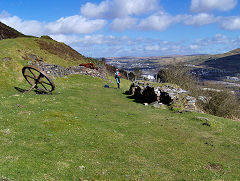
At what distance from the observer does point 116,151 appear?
13.6 metres

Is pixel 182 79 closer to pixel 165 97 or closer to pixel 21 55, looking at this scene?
pixel 165 97

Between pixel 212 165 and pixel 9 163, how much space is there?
37.8ft

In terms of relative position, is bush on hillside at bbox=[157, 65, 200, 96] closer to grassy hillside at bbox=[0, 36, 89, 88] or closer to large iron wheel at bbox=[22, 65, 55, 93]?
grassy hillside at bbox=[0, 36, 89, 88]

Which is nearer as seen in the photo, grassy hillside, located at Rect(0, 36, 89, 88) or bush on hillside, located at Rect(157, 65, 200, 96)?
grassy hillside, located at Rect(0, 36, 89, 88)

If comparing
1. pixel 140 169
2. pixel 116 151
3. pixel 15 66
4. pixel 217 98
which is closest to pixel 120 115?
pixel 116 151

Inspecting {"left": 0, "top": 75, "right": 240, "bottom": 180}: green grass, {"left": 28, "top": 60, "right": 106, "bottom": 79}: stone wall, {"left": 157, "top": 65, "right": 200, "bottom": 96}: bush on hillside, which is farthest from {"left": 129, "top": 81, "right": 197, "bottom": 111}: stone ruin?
{"left": 157, "top": 65, "right": 200, "bottom": 96}: bush on hillside

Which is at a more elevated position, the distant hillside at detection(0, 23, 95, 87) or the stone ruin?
the distant hillside at detection(0, 23, 95, 87)

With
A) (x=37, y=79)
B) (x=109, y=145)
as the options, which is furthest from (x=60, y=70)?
(x=109, y=145)

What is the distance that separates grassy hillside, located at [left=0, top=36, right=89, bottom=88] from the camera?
114 feet

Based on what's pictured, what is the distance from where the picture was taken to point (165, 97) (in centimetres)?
2958

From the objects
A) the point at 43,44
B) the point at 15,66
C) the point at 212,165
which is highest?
the point at 43,44

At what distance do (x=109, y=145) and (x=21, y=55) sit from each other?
137 ft

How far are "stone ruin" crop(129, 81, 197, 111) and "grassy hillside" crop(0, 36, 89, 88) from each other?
21.2 metres

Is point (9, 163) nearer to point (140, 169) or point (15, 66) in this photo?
point (140, 169)
